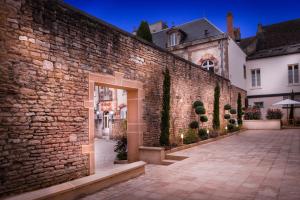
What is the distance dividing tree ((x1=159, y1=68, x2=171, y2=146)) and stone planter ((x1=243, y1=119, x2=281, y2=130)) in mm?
10708

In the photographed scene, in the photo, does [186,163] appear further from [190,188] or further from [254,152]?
[254,152]

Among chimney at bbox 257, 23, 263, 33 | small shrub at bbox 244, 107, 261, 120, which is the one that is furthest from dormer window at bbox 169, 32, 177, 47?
chimney at bbox 257, 23, 263, 33

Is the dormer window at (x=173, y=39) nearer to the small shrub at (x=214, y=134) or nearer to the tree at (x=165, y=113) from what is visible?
the small shrub at (x=214, y=134)

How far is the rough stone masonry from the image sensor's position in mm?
4059

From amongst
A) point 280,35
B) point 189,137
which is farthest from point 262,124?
point 280,35

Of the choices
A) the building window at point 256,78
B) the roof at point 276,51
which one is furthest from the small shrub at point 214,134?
A: the roof at point 276,51

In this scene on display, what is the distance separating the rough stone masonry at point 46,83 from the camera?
13.3 feet

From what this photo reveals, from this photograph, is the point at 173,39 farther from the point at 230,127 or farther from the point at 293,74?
the point at 293,74

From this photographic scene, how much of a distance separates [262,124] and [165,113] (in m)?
11.0

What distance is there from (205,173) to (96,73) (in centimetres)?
343

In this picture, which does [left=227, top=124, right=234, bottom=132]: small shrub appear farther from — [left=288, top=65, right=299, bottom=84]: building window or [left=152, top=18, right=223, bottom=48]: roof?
[left=288, top=65, right=299, bottom=84]: building window

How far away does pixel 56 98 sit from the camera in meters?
4.84

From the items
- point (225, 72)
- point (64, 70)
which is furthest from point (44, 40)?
point (225, 72)

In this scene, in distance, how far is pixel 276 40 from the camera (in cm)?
2223
